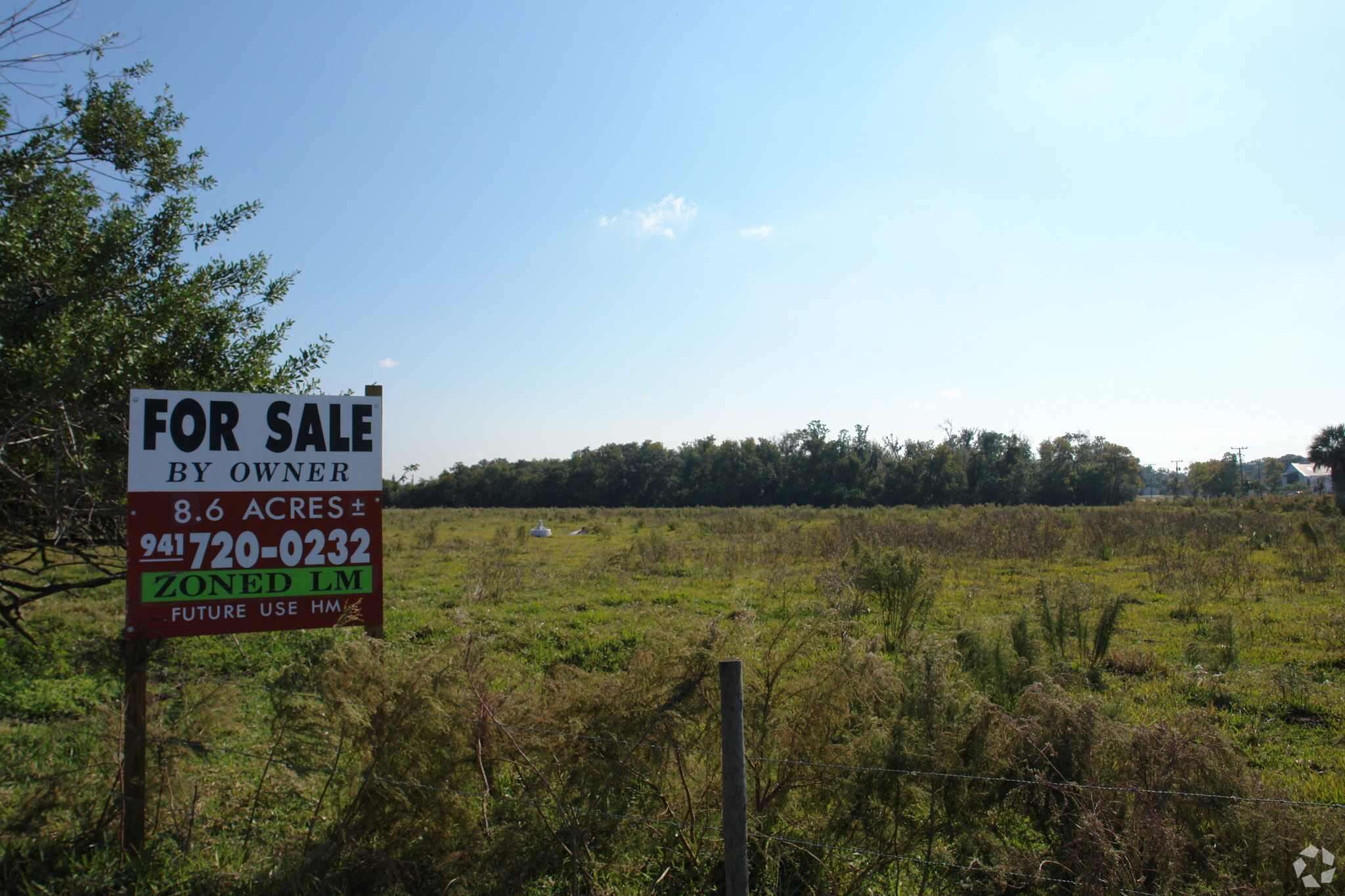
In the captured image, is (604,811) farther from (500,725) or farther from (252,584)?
(252,584)

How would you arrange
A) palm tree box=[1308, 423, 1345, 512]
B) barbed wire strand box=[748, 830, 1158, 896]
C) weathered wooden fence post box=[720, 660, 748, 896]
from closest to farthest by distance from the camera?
weathered wooden fence post box=[720, 660, 748, 896] < barbed wire strand box=[748, 830, 1158, 896] < palm tree box=[1308, 423, 1345, 512]

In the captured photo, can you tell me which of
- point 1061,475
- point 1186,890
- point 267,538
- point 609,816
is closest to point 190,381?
point 267,538

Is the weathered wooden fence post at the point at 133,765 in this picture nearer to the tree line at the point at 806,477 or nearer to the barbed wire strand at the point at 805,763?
the barbed wire strand at the point at 805,763

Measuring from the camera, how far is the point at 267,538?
4016 millimetres

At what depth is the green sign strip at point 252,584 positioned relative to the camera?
3.81 meters

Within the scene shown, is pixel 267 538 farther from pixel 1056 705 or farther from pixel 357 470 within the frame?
pixel 1056 705

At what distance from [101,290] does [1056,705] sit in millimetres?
7830

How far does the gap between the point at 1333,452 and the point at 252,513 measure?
149ft

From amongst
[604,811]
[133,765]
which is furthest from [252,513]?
[604,811]

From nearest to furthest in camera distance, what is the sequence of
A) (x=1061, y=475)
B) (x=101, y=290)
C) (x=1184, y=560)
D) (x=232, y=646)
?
(x=101, y=290) → (x=232, y=646) → (x=1184, y=560) → (x=1061, y=475)

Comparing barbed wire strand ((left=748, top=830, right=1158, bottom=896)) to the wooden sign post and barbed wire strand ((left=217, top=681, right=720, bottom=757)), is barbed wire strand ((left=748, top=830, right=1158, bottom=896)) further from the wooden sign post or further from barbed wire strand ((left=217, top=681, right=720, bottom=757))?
the wooden sign post

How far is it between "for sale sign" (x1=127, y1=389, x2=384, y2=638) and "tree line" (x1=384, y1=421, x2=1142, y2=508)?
5447cm

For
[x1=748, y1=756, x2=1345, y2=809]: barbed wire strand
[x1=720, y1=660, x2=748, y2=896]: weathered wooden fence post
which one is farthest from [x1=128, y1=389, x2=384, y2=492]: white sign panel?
[x1=748, y1=756, x2=1345, y2=809]: barbed wire strand

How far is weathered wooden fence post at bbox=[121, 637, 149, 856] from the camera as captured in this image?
11.6 feet
